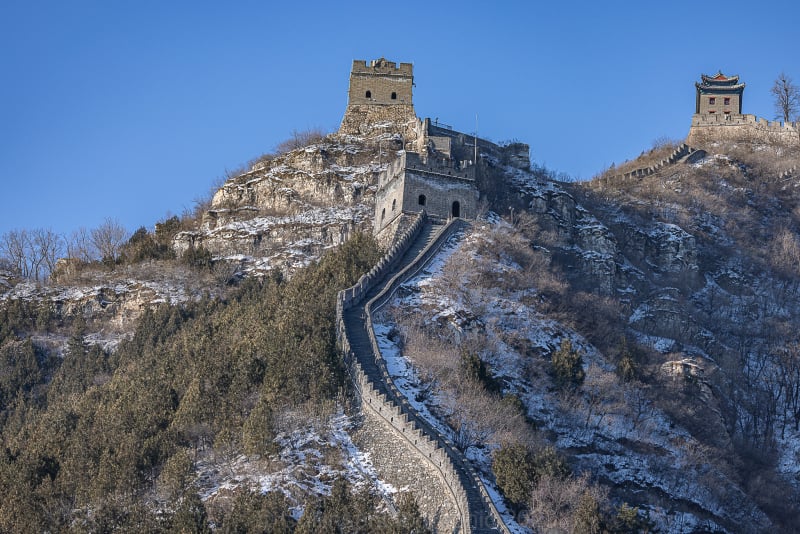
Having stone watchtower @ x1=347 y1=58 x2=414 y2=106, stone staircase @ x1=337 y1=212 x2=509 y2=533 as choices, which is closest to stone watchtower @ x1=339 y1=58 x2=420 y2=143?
stone watchtower @ x1=347 y1=58 x2=414 y2=106

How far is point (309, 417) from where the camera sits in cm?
6288

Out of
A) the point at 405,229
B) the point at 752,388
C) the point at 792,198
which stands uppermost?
the point at 792,198

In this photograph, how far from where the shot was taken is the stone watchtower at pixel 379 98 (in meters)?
100

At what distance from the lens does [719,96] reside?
12194 centimetres

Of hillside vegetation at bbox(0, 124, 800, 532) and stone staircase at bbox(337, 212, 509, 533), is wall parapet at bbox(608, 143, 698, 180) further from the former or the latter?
stone staircase at bbox(337, 212, 509, 533)

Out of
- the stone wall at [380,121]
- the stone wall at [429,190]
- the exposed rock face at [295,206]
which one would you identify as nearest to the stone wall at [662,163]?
the stone wall at [380,121]

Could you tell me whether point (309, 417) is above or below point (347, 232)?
below

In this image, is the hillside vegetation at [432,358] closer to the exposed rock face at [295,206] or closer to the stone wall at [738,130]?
the exposed rock face at [295,206]

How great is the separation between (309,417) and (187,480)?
644cm

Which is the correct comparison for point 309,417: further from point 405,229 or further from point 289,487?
point 405,229

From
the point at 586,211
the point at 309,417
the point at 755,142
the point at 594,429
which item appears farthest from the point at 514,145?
the point at 309,417

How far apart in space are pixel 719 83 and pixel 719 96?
1.46m

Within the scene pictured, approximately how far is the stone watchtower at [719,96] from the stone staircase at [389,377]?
4512 centimetres

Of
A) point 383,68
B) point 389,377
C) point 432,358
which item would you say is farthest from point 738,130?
point 389,377
